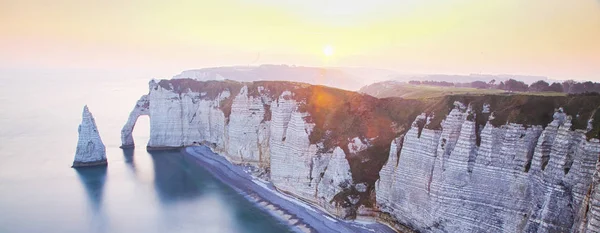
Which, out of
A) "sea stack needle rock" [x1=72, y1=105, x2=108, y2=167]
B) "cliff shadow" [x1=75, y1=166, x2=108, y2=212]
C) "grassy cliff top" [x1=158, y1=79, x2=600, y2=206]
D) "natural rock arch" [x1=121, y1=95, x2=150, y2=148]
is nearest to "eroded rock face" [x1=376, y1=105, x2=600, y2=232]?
"grassy cliff top" [x1=158, y1=79, x2=600, y2=206]

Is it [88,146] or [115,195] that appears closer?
[115,195]

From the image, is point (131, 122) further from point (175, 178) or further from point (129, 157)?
point (175, 178)

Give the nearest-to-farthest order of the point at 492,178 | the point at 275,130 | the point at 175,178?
1. the point at 492,178
2. the point at 275,130
3. the point at 175,178

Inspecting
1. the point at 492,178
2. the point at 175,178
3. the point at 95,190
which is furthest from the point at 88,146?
the point at 492,178

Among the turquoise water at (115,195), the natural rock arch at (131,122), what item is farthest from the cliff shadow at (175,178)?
the natural rock arch at (131,122)

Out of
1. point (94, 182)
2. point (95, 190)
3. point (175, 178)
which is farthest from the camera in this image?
point (175, 178)

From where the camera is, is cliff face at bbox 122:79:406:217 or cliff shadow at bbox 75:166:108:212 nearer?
cliff face at bbox 122:79:406:217

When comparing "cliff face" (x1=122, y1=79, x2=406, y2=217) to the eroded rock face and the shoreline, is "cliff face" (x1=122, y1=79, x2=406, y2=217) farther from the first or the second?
the eroded rock face
